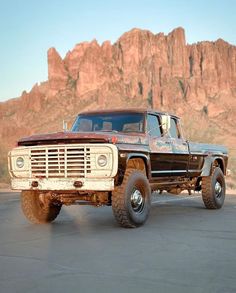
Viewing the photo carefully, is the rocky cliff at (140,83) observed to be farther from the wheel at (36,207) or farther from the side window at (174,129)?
the wheel at (36,207)

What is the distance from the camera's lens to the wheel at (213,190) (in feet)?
37.3

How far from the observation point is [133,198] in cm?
845

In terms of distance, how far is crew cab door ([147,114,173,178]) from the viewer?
9406 millimetres

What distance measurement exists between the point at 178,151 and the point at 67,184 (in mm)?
3224

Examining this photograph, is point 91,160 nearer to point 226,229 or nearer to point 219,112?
point 226,229

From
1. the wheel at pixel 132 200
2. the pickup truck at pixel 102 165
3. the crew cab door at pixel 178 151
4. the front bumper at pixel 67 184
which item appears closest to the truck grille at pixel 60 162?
the pickup truck at pixel 102 165

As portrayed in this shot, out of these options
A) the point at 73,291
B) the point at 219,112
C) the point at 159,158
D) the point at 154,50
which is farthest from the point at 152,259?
the point at 154,50

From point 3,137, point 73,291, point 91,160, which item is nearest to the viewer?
point 73,291

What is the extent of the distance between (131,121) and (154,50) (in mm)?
125855

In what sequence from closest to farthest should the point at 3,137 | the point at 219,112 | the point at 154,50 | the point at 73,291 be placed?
the point at 73,291 < the point at 3,137 < the point at 219,112 < the point at 154,50

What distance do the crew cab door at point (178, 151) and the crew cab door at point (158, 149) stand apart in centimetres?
21

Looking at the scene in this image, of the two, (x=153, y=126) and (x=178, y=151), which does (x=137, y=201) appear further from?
(x=178, y=151)

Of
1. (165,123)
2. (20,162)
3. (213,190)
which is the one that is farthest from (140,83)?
(20,162)

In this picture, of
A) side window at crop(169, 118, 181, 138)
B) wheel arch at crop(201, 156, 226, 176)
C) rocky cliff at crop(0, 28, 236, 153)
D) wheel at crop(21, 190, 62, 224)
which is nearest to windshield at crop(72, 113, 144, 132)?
side window at crop(169, 118, 181, 138)
